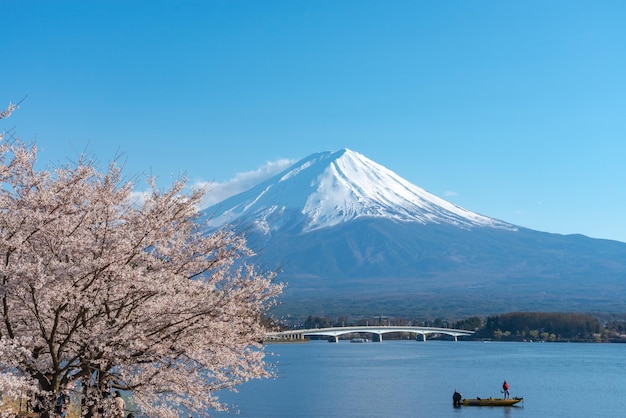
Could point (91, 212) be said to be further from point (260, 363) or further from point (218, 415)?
point (218, 415)

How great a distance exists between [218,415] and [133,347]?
2417 cm

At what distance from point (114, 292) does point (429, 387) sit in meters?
41.0

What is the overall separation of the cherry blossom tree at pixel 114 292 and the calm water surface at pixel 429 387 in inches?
565

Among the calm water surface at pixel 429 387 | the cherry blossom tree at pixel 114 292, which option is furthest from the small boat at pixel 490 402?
the cherry blossom tree at pixel 114 292

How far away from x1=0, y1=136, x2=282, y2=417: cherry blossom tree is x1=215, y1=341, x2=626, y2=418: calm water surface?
14344 millimetres

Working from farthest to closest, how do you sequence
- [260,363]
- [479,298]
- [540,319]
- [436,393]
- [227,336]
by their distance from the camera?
[479,298] < [540,319] < [436,393] < [260,363] < [227,336]

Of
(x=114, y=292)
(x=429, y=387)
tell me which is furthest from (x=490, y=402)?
(x=114, y=292)

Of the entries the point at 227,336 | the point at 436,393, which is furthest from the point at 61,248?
the point at 436,393

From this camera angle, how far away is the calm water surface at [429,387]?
39.0 m

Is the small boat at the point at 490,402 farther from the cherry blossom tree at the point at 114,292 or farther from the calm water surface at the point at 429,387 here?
the cherry blossom tree at the point at 114,292

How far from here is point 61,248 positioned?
1035cm

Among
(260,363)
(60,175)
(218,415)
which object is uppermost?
(60,175)

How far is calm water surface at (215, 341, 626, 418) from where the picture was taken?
38969mm

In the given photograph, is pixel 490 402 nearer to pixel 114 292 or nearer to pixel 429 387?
pixel 429 387
